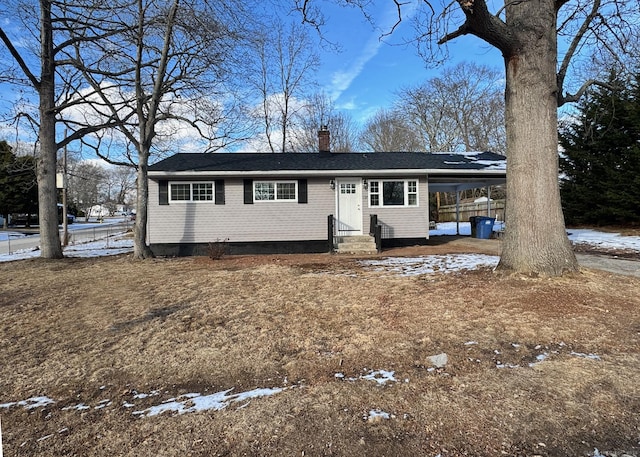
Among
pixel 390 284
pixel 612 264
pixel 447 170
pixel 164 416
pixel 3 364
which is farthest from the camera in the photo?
pixel 447 170

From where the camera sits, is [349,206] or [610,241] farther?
[349,206]

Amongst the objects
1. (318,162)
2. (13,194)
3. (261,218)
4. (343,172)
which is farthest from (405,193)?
(13,194)

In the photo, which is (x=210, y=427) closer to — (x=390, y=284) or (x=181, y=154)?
(x=390, y=284)

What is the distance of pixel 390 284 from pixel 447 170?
7.05 metres

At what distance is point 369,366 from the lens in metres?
3.06

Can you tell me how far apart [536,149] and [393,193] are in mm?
6900

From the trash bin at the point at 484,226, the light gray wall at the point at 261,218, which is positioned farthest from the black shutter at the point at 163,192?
the trash bin at the point at 484,226

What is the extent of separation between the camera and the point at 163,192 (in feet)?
37.8

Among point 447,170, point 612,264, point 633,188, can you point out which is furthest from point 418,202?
point 633,188

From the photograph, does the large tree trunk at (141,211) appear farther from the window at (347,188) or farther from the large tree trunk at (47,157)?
the window at (347,188)

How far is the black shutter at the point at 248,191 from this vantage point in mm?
11852

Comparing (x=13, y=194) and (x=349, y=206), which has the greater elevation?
(x=13, y=194)

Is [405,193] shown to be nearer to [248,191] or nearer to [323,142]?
[323,142]

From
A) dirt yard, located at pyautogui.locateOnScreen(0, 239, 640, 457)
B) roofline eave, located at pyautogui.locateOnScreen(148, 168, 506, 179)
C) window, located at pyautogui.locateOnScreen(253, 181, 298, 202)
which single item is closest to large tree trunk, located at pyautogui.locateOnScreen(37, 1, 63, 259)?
roofline eave, located at pyautogui.locateOnScreen(148, 168, 506, 179)
